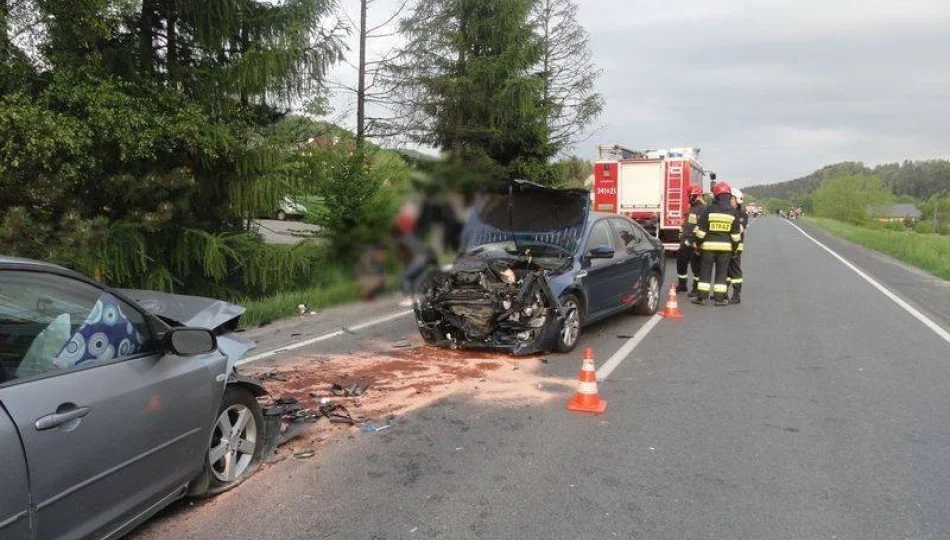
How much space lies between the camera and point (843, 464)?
4.29 m

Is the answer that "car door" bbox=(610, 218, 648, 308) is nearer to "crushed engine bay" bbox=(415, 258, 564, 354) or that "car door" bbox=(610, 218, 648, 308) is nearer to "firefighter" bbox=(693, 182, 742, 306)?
"firefighter" bbox=(693, 182, 742, 306)

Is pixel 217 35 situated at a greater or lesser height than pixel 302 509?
greater

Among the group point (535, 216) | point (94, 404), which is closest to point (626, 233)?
point (535, 216)

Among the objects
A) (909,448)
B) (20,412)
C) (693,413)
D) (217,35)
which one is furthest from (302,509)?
(217,35)

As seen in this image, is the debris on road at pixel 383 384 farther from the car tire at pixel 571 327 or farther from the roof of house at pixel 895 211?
the roof of house at pixel 895 211

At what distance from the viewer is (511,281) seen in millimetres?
6988

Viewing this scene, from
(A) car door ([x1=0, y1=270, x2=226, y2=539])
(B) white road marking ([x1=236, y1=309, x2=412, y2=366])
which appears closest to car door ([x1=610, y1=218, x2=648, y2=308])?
(B) white road marking ([x1=236, y1=309, x2=412, y2=366])

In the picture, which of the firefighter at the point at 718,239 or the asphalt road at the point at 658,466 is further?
the firefighter at the point at 718,239

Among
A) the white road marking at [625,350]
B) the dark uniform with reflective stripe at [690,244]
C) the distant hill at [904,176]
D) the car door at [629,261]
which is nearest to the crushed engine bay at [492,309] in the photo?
the white road marking at [625,350]

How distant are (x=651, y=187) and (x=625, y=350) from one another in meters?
11.1

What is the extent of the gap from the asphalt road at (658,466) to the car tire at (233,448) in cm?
11

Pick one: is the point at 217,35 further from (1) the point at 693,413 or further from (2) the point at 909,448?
(2) the point at 909,448

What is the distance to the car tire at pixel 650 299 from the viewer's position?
9.64 metres

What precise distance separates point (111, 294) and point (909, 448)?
4.96 m
